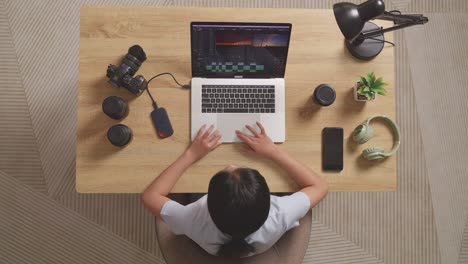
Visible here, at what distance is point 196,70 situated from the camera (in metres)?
1.32

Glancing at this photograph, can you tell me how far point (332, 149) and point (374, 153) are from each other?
0.46 ft

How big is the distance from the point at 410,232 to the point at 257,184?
134cm

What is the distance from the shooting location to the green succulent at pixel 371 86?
1271 millimetres

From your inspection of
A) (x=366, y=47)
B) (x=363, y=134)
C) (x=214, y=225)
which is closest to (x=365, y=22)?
(x=366, y=47)

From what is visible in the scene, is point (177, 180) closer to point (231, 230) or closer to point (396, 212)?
point (231, 230)

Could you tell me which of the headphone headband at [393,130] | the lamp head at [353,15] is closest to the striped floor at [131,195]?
the headphone headband at [393,130]

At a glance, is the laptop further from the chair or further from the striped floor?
the striped floor

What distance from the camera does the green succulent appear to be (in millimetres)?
1271

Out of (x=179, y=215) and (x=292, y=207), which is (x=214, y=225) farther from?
(x=292, y=207)

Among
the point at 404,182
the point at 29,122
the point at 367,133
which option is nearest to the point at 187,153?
the point at 367,133

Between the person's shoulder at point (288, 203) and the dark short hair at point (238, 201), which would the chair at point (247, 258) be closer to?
the person's shoulder at point (288, 203)

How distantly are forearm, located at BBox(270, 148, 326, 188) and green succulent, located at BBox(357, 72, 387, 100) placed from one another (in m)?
0.33

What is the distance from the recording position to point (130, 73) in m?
1.31

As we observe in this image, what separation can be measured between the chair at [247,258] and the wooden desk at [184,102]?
0.18m
